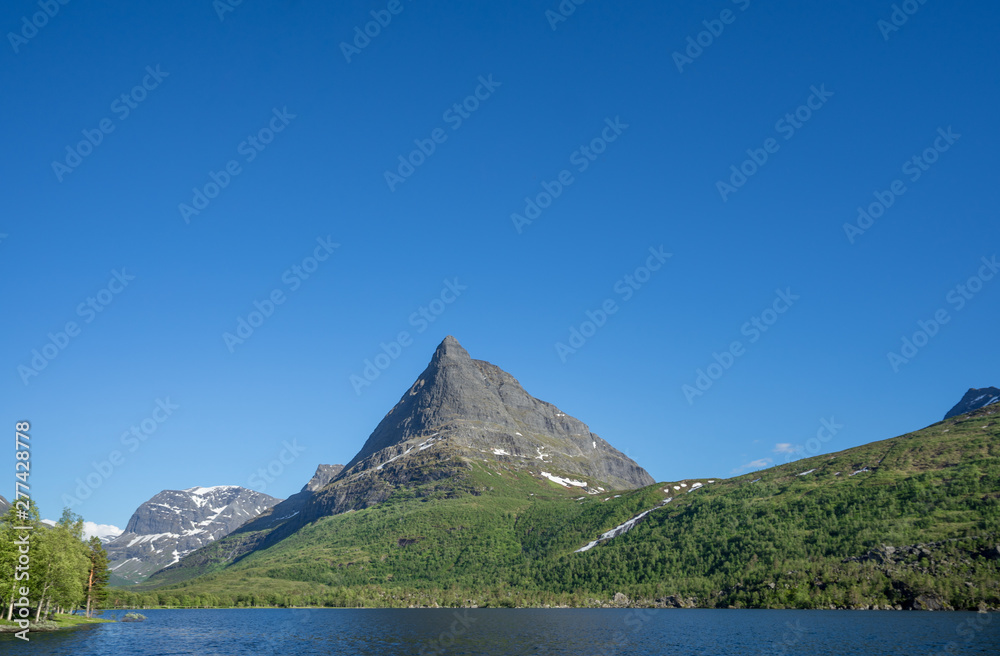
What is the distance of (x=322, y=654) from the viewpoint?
10825 cm

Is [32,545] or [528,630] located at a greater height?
[32,545]

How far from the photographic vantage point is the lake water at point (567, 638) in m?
108

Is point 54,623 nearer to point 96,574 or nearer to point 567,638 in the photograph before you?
point 96,574

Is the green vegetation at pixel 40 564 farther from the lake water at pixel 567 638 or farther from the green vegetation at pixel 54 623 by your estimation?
the lake water at pixel 567 638

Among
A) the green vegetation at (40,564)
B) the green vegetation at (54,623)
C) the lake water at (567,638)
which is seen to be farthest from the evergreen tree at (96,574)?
the lake water at (567,638)

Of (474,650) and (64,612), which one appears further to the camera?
(64,612)

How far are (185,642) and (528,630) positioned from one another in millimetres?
71313

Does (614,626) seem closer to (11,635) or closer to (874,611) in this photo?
(874,611)

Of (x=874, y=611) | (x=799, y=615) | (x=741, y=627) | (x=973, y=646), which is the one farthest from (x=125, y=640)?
(x=874, y=611)

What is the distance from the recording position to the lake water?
108m

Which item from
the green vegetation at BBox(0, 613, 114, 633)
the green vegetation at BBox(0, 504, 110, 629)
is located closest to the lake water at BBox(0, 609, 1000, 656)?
the green vegetation at BBox(0, 613, 114, 633)

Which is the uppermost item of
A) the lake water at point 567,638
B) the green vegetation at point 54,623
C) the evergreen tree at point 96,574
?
the evergreen tree at point 96,574

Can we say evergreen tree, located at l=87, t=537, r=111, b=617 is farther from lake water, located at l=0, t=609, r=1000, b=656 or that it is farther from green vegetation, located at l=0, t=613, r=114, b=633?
lake water, located at l=0, t=609, r=1000, b=656

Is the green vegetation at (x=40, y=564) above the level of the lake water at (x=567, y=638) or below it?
above
